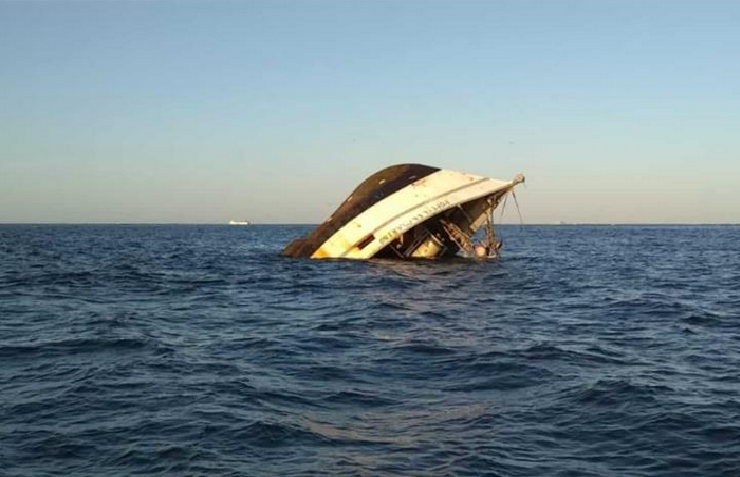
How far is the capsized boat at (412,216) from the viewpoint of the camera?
3697 cm

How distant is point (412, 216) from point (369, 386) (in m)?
25.2

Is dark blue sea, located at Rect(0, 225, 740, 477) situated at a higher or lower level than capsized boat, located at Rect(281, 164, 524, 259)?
lower

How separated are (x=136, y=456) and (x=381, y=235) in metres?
29.3

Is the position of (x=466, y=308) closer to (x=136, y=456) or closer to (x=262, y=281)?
(x=262, y=281)

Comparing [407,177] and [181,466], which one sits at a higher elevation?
[407,177]

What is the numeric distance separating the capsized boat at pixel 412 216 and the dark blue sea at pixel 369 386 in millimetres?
13278

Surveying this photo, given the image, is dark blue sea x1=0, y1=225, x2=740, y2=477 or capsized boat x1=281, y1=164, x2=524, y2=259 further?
capsized boat x1=281, y1=164, x2=524, y2=259

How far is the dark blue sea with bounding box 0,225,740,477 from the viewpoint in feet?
26.5

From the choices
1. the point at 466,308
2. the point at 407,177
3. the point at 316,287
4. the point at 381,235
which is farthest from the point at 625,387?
the point at 407,177

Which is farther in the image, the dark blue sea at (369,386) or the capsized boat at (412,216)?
the capsized boat at (412,216)

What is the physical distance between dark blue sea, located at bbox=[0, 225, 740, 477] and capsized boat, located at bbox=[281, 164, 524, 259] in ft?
43.6

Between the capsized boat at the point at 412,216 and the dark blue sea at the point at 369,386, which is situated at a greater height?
the capsized boat at the point at 412,216

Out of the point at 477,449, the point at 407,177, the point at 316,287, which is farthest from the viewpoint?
the point at 407,177

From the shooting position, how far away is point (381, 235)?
121 feet
